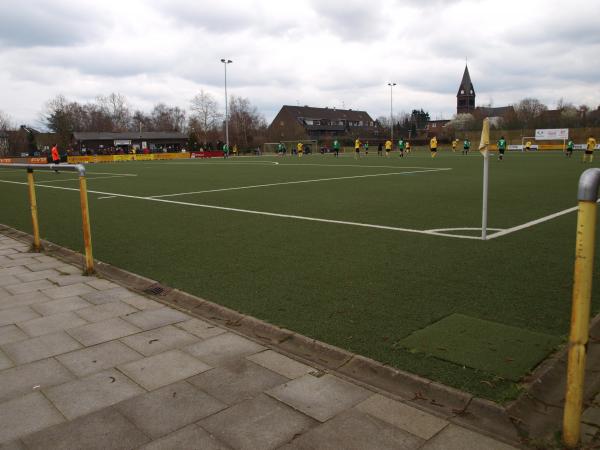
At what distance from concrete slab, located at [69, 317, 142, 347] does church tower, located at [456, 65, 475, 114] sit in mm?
134558

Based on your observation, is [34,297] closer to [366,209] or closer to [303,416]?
[303,416]

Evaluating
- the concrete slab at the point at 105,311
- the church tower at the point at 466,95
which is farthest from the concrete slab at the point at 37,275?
the church tower at the point at 466,95

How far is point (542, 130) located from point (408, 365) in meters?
65.6

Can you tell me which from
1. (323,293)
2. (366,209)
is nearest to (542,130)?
(366,209)

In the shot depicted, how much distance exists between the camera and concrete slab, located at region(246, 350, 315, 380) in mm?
3221

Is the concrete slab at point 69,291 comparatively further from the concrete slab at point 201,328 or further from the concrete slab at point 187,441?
the concrete slab at point 187,441

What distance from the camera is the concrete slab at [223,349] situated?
346 cm

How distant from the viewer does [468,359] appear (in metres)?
3.26

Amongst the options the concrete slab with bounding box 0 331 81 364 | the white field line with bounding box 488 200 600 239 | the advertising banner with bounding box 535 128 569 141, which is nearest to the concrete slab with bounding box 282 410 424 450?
the concrete slab with bounding box 0 331 81 364

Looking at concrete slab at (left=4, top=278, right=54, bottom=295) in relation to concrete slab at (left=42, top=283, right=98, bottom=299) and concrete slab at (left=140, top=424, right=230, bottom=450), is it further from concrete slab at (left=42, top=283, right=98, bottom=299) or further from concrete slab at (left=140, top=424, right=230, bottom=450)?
concrete slab at (left=140, top=424, right=230, bottom=450)

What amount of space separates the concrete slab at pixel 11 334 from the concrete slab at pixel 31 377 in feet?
1.96

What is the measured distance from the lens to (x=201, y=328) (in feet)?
13.2

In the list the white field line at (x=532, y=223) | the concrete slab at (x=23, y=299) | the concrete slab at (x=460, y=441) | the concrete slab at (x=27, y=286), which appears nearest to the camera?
the concrete slab at (x=460, y=441)

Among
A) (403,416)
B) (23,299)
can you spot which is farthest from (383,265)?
(23,299)
